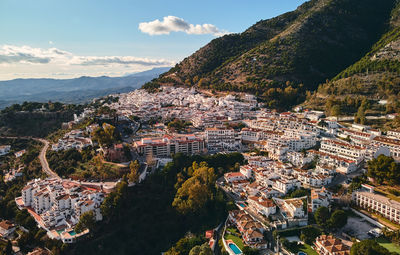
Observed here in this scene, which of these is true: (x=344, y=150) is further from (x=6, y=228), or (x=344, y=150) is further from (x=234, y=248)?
(x=6, y=228)

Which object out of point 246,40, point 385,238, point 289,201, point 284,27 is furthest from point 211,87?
point 385,238

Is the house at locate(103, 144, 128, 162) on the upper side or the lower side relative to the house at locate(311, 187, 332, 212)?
upper

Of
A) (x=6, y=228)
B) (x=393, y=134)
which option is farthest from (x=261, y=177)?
(x=6, y=228)

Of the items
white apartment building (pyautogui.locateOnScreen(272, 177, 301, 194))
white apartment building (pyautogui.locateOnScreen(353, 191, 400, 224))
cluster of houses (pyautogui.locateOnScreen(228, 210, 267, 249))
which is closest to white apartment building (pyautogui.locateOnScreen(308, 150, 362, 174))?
white apartment building (pyautogui.locateOnScreen(272, 177, 301, 194))

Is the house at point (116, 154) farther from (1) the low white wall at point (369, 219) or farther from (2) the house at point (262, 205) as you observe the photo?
(1) the low white wall at point (369, 219)

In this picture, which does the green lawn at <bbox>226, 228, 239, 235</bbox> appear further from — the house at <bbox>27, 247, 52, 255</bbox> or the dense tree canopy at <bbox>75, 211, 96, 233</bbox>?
the house at <bbox>27, 247, 52, 255</bbox>

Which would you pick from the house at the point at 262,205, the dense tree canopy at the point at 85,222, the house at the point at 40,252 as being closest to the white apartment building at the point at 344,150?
the house at the point at 262,205
